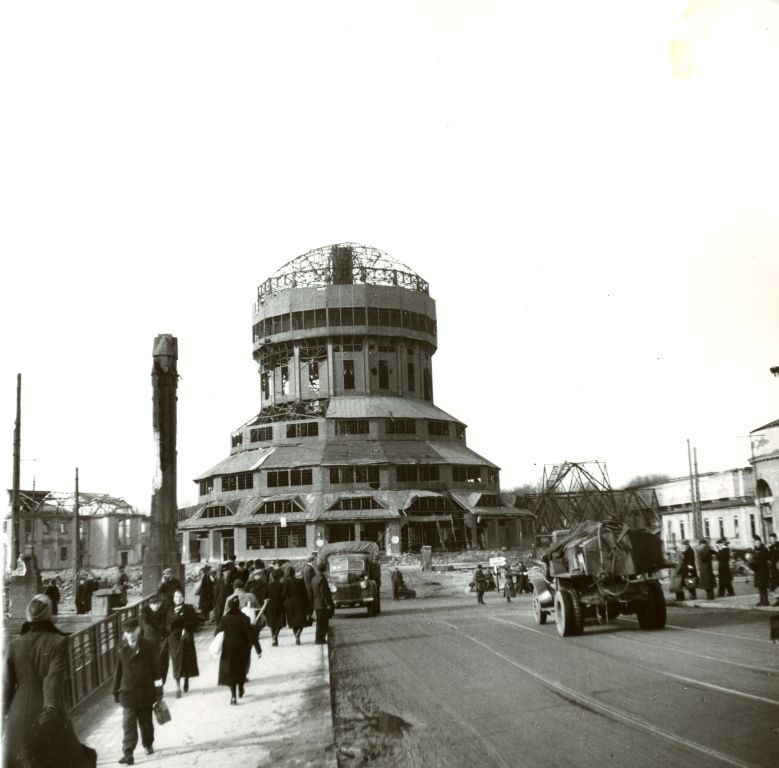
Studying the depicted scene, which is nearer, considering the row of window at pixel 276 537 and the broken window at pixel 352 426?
the row of window at pixel 276 537

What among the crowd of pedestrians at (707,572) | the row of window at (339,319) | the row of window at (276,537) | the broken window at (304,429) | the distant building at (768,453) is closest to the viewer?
the crowd of pedestrians at (707,572)

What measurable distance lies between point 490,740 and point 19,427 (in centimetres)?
2300

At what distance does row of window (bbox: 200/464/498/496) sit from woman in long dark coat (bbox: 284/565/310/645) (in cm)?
5146

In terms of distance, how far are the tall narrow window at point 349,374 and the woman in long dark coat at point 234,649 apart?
72.0 metres

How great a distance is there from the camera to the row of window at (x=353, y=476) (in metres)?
74.8

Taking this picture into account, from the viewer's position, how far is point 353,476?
74.8m

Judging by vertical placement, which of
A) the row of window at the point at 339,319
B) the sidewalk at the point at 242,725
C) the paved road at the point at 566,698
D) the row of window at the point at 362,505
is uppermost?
the row of window at the point at 339,319

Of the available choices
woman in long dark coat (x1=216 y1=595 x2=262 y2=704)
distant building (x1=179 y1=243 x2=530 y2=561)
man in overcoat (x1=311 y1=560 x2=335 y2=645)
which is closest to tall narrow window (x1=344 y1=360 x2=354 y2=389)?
distant building (x1=179 y1=243 x2=530 y2=561)

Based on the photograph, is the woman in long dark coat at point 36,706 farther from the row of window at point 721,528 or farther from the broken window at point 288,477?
the row of window at point 721,528

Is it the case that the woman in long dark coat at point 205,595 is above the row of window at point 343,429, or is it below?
below

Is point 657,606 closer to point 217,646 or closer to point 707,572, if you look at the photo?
point 707,572

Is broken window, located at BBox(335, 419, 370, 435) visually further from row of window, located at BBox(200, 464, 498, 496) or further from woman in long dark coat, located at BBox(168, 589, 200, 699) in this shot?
woman in long dark coat, located at BBox(168, 589, 200, 699)

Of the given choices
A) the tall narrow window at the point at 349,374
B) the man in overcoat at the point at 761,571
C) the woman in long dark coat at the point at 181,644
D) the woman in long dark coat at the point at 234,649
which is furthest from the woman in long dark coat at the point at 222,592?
the tall narrow window at the point at 349,374

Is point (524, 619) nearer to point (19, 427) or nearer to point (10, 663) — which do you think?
point (19, 427)
